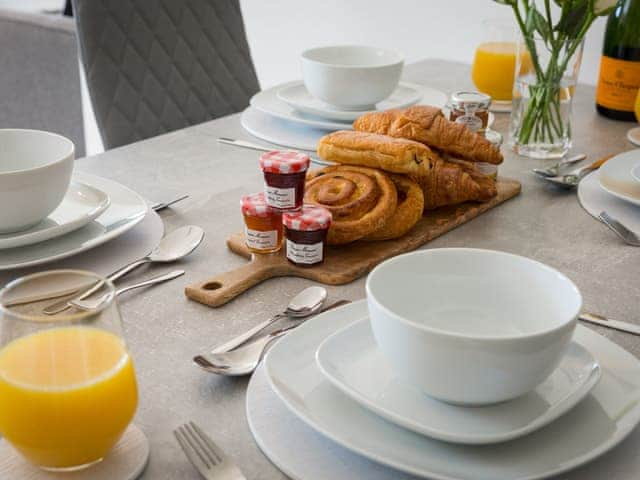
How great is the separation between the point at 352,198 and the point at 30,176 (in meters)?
0.37

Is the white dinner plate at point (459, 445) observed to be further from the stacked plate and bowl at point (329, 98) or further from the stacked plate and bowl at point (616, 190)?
the stacked plate and bowl at point (329, 98)

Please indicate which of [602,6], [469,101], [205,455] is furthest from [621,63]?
[205,455]

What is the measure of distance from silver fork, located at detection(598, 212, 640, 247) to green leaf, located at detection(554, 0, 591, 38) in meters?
0.36

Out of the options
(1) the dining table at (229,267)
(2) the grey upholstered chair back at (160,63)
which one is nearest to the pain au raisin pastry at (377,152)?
(1) the dining table at (229,267)

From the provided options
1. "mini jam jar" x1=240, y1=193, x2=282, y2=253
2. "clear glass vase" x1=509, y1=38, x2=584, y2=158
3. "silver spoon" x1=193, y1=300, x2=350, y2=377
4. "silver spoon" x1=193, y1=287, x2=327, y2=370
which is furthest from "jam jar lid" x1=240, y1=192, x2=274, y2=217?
"clear glass vase" x1=509, y1=38, x2=584, y2=158

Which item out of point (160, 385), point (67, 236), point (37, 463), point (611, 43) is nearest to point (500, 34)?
point (611, 43)

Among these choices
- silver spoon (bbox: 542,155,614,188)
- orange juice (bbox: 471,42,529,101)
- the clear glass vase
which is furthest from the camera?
orange juice (bbox: 471,42,529,101)

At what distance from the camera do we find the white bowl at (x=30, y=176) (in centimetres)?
91

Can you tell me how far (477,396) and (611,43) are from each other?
46.0 inches

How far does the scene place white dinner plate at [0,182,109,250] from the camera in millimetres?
923

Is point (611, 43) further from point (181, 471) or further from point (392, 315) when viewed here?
point (181, 471)

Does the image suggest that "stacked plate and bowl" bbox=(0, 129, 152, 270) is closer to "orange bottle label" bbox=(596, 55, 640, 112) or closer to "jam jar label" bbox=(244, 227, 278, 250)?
"jam jar label" bbox=(244, 227, 278, 250)

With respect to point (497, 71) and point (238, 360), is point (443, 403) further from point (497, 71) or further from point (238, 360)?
point (497, 71)

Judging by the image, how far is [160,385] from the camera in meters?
0.73
